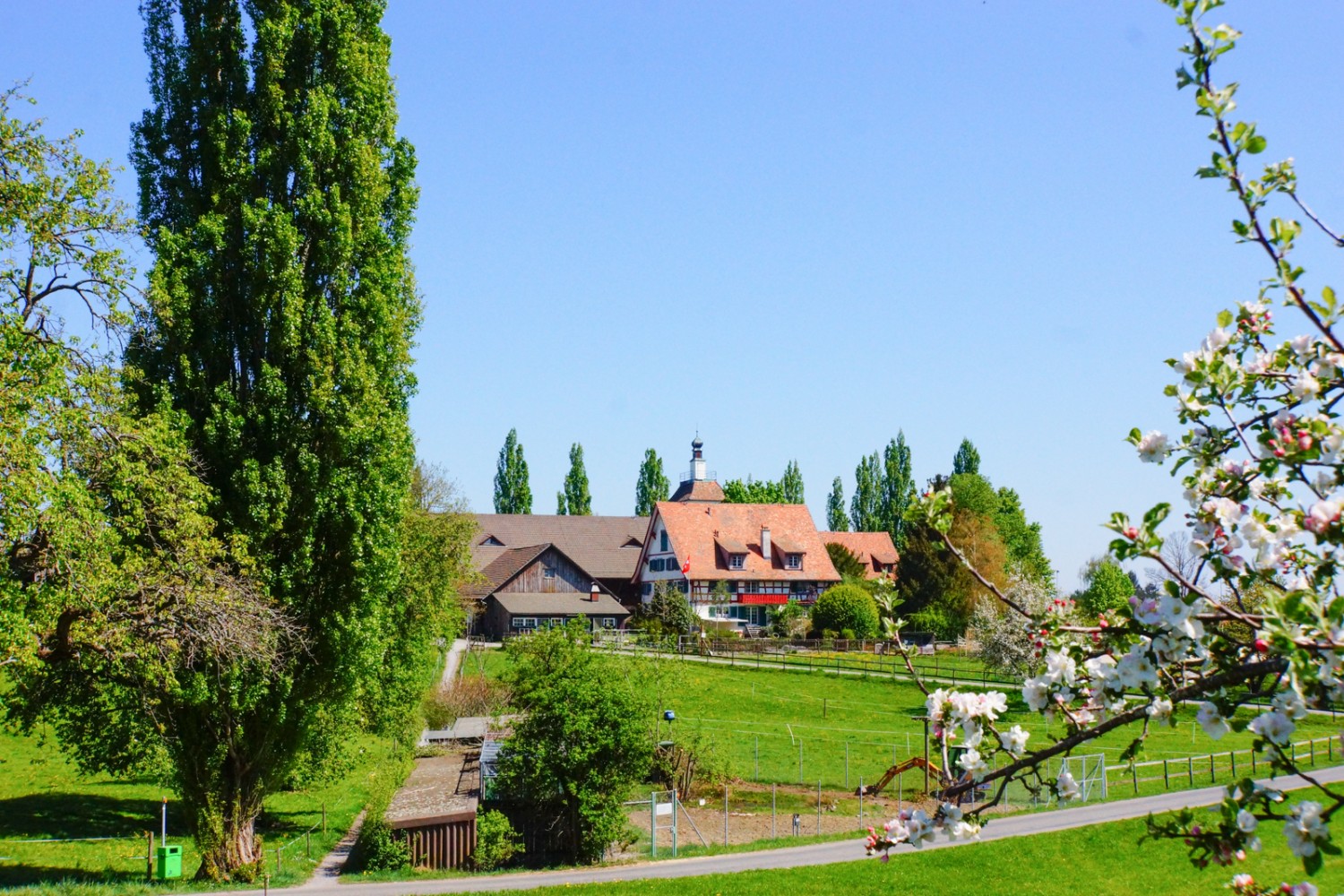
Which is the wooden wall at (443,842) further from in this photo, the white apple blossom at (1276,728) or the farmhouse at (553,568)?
the farmhouse at (553,568)

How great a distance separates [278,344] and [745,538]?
57.3 meters

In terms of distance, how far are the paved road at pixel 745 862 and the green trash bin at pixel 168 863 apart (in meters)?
1.78

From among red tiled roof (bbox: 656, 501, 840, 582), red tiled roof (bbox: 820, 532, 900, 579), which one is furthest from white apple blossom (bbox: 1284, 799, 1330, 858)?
red tiled roof (bbox: 820, 532, 900, 579)

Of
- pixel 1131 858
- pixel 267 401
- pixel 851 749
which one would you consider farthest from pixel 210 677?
pixel 851 749

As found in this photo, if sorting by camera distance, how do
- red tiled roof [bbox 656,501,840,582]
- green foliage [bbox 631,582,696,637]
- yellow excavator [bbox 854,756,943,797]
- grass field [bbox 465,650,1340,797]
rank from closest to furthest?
yellow excavator [bbox 854,756,943,797], grass field [bbox 465,650,1340,797], green foliage [bbox 631,582,696,637], red tiled roof [bbox 656,501,840,582]

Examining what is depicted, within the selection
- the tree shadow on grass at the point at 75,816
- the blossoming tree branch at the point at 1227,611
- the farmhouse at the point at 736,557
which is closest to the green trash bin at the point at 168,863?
the tree shadow on grass at the point at 75,816

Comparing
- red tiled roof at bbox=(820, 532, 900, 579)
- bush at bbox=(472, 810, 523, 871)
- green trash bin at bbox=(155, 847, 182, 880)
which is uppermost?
red tiled roof at bbox=(820, 532, 900, 579)

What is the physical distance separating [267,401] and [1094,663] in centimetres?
1665

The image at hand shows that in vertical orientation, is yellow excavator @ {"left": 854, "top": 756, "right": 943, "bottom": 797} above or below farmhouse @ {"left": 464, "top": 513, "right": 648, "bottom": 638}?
below

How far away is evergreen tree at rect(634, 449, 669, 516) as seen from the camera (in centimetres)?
10562

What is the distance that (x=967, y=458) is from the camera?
107688 millimetres

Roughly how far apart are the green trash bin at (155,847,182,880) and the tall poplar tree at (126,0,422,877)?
80 cm

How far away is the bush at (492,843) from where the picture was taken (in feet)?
76.1

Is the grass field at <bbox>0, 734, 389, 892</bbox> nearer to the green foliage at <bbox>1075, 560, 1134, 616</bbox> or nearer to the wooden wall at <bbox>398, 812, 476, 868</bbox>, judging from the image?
the wooden wall at <bbox>398, 812, 476, 868</bbox>
